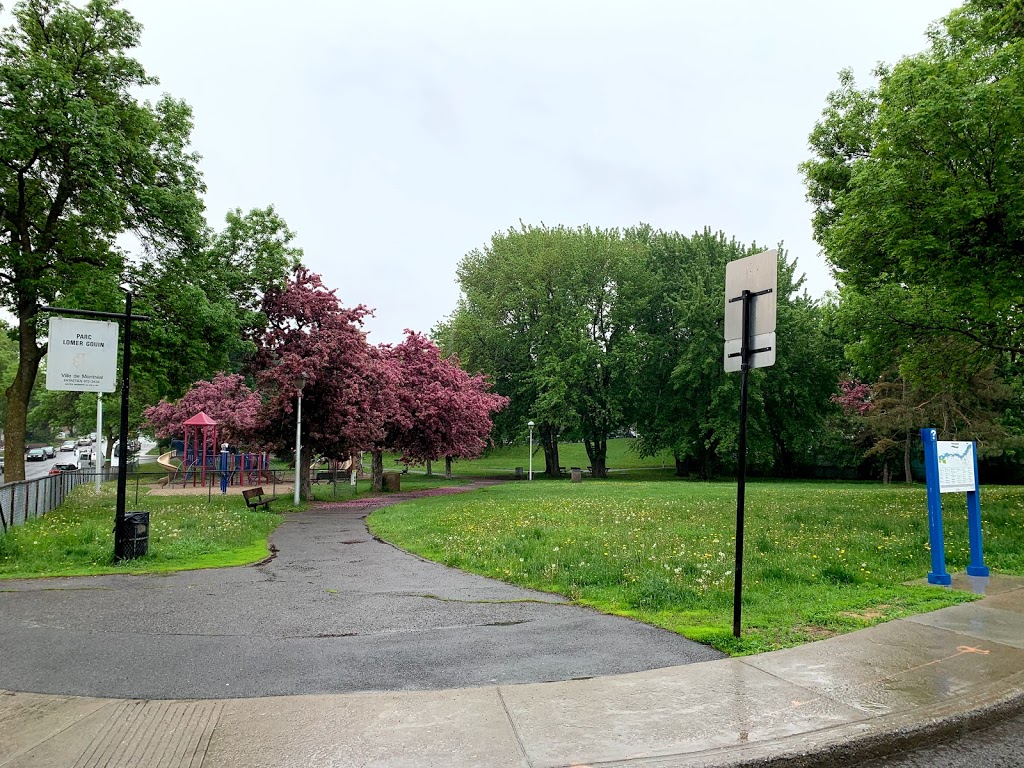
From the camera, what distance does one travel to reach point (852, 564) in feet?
29.9

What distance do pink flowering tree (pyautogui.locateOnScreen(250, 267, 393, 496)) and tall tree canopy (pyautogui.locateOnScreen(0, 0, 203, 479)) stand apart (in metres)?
4.16

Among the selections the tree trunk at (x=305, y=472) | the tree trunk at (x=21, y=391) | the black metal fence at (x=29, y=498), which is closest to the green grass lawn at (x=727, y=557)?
the black metal fence at (x=29, y=498)

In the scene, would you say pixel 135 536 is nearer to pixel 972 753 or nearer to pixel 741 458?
pixel 741 458

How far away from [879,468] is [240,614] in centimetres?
5050

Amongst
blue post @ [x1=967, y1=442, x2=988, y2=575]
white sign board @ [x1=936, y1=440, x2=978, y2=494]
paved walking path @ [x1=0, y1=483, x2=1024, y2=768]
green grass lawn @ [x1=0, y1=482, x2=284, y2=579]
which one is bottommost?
green grass lawn @ [x1=0, y1=482, x2=284, y2=579]

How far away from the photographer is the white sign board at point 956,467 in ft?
26.9

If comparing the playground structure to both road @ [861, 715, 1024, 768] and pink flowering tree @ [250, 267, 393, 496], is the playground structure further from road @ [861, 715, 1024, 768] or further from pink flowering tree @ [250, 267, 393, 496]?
road @ [861, 715, 1024, 768]

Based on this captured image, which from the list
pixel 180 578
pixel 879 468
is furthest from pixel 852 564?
pixel 879 468

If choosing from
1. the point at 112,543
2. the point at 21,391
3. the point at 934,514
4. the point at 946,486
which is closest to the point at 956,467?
the point at 946,486

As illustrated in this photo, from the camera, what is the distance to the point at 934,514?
8.00m

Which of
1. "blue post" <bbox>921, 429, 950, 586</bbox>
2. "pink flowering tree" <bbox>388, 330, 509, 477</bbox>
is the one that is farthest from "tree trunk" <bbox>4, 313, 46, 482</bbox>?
"blue post" <bbox>921, 429, 950, 586</bbox>

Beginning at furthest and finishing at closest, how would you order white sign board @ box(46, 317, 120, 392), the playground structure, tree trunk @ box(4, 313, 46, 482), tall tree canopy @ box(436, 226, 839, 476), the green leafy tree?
the green leafy tree < tall tree canopy @ box(436, 226, 839, 476) < the playground structure < tree trunk @ box(4, 313, 46, 482) < white sign board @ box(46, 317, 120, 392)

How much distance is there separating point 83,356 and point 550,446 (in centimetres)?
Result: 3926

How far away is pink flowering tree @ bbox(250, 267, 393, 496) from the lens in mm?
23641
